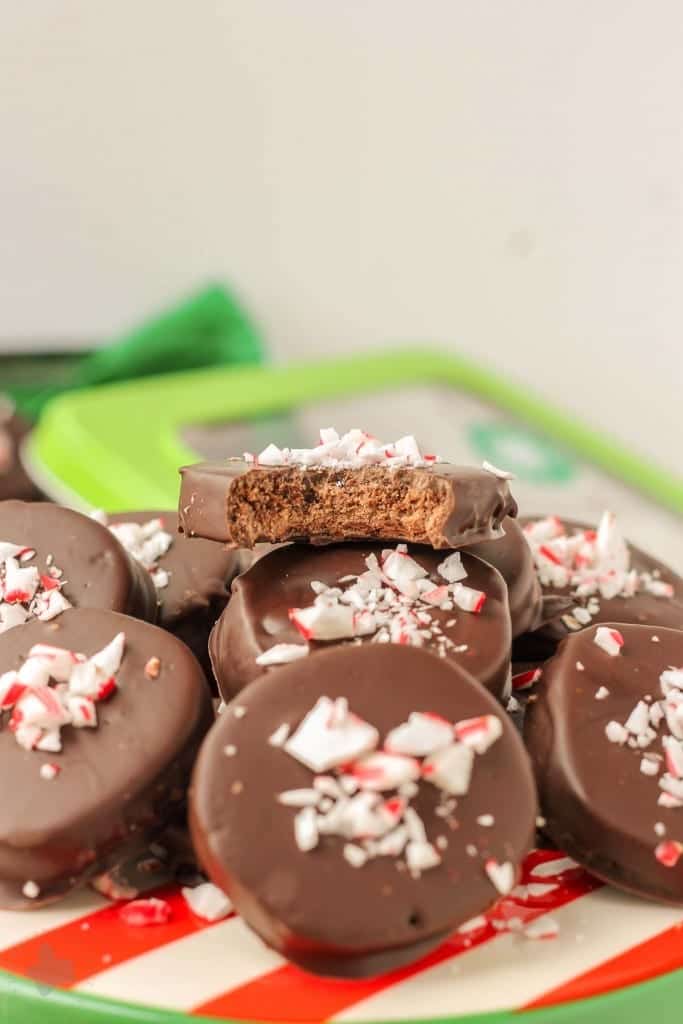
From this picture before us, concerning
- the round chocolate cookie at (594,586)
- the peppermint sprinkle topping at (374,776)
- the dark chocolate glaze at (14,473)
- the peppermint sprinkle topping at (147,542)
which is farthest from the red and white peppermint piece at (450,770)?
the dark chocolate glaze at (14,473)

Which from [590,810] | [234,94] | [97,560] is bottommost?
[590,810]

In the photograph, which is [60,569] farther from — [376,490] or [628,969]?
[628,969]

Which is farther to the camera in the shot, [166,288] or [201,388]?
[166,288]

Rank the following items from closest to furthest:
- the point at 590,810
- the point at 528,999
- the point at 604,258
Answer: the point at 528,999
the point at 590,810
the point at 604,258

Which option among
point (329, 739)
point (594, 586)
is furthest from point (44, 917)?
point (594, 586)

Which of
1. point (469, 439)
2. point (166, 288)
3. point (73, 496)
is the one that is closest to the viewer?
point (73, 496)

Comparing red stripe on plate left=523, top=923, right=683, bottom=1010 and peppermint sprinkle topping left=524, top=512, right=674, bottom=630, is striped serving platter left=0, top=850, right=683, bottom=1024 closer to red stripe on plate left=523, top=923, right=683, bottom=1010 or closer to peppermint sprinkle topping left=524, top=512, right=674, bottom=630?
red stripe on plate left=523, top=923, right=683, bottom=1010

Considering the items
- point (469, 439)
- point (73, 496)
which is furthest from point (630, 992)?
point (469, 439)

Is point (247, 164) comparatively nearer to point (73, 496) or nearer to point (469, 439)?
point (469, 439)
